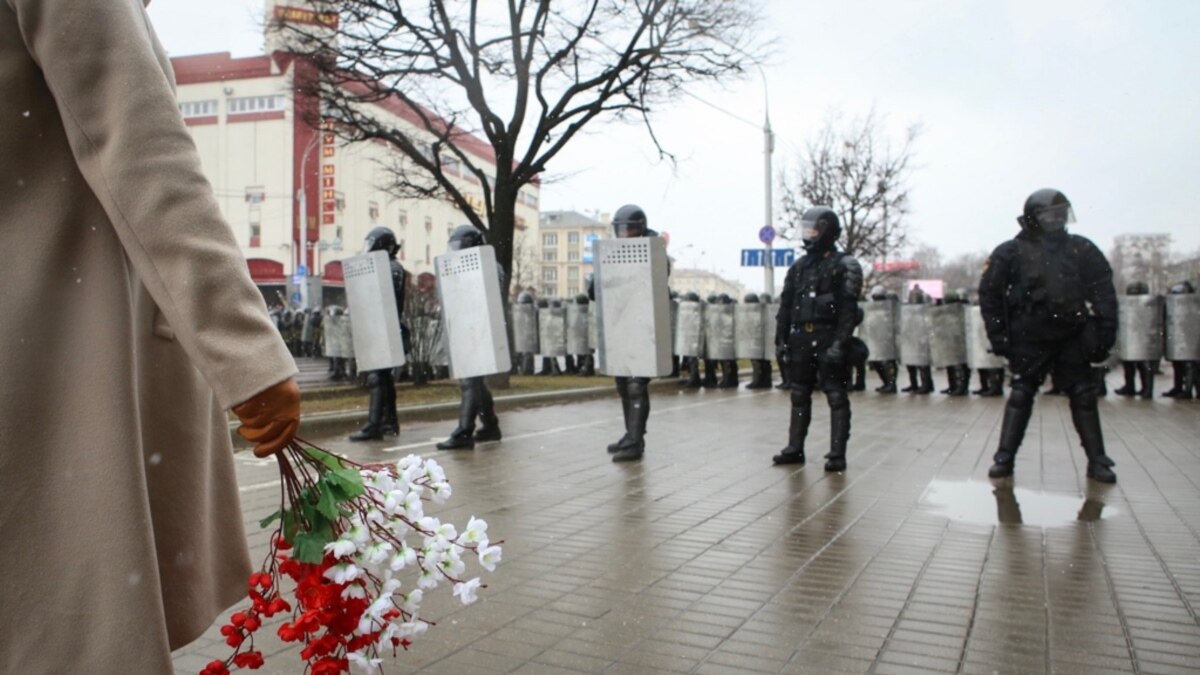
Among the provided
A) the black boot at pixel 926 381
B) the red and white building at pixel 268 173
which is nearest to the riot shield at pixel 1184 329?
the black boot at pixel 926 381

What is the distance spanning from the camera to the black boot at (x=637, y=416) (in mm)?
8906

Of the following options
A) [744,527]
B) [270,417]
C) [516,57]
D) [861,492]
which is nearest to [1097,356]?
[861,492]

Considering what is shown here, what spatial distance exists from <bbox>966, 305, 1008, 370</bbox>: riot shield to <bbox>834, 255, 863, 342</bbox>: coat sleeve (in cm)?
1061

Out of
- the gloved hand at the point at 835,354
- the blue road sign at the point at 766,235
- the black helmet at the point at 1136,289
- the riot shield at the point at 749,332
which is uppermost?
the blue road sign at the point at 766,235

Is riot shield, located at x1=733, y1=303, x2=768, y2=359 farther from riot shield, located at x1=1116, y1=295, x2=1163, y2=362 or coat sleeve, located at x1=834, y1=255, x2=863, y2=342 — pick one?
coat sleeve, located at x1=834, y1=255, x2=863, y2=342

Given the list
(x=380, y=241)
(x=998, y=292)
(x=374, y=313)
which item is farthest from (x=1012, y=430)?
(x=380, y=241)

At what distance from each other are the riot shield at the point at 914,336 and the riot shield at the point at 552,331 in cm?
718

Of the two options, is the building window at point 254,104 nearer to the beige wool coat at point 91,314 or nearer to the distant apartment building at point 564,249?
the beige wool coat at point 91,314

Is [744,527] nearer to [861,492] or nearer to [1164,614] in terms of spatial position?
[861,492]

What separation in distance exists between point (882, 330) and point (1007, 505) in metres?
12.6

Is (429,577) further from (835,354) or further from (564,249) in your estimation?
(564,249)

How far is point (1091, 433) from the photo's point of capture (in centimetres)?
778

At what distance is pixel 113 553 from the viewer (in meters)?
1.80

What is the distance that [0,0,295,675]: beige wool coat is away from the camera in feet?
5.82
